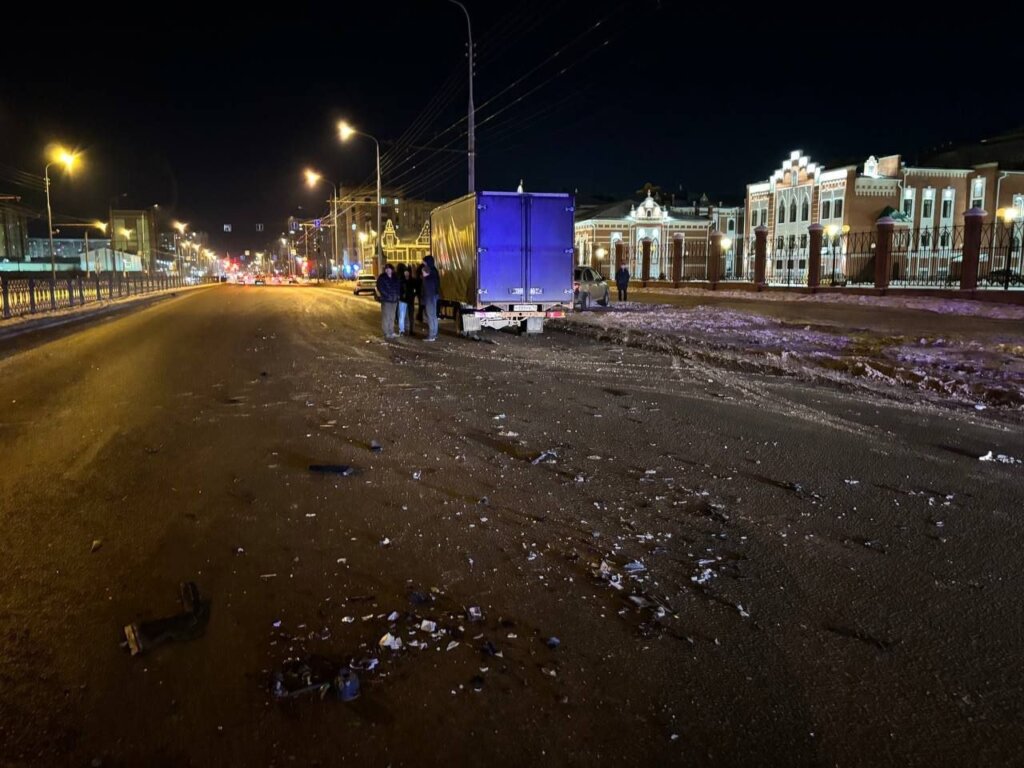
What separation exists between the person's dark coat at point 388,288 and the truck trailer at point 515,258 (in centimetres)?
194

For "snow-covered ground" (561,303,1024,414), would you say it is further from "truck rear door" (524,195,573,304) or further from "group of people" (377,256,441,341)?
"group of people" (377,256,441,341)

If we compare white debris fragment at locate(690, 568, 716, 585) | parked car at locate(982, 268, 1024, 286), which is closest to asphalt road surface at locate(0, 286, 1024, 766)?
white debris fragment at locate(690, 568, 716, 585)

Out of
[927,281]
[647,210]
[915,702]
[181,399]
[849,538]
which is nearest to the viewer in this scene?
[915,702]

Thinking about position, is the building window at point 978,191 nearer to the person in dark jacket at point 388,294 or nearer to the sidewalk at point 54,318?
the person in dark jacket at point 388,294

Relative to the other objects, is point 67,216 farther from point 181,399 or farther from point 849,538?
point 849,538

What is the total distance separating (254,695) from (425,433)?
16.2 ft

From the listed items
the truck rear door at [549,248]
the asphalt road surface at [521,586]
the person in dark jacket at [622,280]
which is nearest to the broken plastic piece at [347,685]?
the asphalt road surface at [521,586]

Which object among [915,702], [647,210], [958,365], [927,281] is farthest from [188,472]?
[647,210]

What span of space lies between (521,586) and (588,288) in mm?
26288

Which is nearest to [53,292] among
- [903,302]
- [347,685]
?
[903,302]

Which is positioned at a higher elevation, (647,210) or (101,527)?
(647,210)

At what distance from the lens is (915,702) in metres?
3.29

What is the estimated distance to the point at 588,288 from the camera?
30.0m

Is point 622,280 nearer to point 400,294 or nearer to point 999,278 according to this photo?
point 999,278
